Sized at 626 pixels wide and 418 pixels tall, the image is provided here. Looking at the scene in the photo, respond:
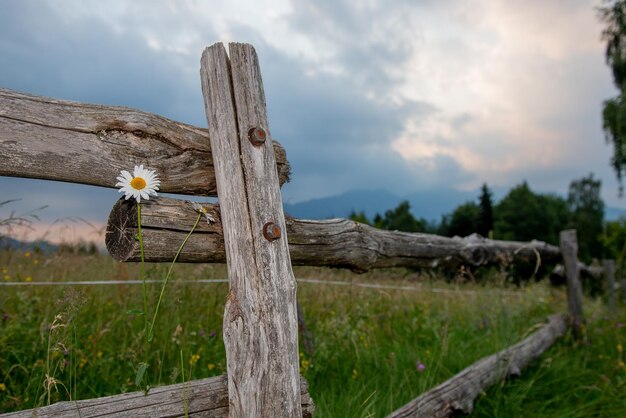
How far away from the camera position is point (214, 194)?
2.45 meters

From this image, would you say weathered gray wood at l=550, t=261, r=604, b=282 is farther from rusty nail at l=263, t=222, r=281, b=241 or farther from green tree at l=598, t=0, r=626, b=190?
green tree at l=598, t=0, r=626, b=190

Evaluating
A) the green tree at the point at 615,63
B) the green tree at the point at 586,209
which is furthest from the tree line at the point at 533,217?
the green tree at the point at 615,63

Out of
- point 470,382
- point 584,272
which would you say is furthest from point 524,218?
point 470,382

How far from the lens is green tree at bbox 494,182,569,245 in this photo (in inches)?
1550

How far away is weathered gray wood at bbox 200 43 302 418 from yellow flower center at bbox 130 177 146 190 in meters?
0.30

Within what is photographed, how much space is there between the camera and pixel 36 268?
5199 millimetres

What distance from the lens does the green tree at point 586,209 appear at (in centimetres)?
4088

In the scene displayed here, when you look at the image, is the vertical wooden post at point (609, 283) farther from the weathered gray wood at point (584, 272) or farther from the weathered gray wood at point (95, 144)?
the weathered gray wood at point (95, 144)

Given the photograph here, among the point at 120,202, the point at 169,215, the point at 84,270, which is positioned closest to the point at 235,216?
the point at 169,215

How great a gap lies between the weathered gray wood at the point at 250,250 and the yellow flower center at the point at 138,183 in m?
0.30

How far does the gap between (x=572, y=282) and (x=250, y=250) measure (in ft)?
17.8

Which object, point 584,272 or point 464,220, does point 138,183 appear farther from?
point 464,220

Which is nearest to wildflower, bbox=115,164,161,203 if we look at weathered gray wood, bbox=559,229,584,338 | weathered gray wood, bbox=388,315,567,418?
weathered gray wood, bbox=388,315,567,418

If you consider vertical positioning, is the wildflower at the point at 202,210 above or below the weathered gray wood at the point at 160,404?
above
